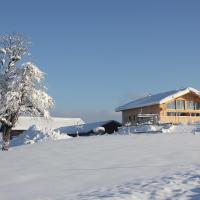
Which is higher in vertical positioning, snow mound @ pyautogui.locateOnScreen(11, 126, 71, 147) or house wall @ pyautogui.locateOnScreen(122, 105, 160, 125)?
house wall @ pyautogui.locateOnScreen(122, 105, 160, 125)

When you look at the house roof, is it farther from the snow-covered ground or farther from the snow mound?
the snow-covered ground

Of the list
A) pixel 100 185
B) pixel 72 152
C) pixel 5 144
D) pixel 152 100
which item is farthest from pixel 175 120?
pixel 100 185

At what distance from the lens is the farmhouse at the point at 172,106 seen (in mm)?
62312

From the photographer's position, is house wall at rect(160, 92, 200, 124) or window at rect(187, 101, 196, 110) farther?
window at rect(187, 101, 196, 110)

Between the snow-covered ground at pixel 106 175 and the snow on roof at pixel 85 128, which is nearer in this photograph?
the snow-covered ground at pixel 106 175

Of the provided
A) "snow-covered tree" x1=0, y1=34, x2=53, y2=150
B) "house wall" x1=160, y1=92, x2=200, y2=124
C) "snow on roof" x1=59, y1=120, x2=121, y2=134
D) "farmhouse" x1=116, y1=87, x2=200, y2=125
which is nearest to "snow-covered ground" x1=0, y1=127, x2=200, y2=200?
"snow-covered tree" x1=0, y1=34, x2=53, y2=150

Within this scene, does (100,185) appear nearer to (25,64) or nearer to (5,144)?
(5,144)

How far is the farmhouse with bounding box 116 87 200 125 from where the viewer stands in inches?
2453

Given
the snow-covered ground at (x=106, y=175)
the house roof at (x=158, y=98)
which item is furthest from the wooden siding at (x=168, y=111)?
the snow-covered ground at (x=106, y=175)

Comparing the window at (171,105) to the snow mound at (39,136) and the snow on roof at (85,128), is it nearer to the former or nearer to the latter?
the snow on roof at (85,128)

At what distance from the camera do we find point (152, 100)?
212 feet

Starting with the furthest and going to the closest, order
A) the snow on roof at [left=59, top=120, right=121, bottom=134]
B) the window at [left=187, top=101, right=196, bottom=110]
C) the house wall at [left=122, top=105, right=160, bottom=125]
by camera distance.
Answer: the snow on roof at [left=59, top=120, right=121, bottom=134] → the window at [left=187, top=101, right=196, bottom=110] → the house wall at [left=122, top=105, right=160, bottom=125]

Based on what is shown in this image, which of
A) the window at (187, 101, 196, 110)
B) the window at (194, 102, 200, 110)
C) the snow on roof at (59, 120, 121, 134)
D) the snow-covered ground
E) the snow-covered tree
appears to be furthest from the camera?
the snow on roof at (59, 120, 121, 134)

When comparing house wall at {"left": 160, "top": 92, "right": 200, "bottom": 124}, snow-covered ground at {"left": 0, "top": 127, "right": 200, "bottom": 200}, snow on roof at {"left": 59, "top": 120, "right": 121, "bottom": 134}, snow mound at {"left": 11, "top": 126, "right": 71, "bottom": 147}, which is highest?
house wall at {"left": 160, "top": 92, "right": 200, "bottom": 124}
